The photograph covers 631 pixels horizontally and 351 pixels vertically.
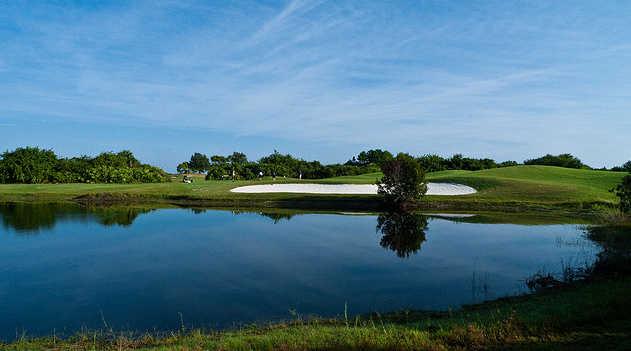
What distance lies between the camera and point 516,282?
40.5ft

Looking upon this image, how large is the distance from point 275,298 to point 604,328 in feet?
23.8

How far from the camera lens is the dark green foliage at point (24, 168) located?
61938 millimetres

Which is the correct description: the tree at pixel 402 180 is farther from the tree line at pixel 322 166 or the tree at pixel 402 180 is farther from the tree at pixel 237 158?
the tree at pixel 237 158

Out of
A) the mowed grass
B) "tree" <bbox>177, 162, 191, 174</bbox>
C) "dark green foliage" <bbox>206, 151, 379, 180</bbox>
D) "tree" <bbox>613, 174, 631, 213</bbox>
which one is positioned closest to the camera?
"tree" <bbox>613, 174, 631, 213</bbox>

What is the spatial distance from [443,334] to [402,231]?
593 inches

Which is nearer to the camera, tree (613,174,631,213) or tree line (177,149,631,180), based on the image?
tree (613,174,631,213)

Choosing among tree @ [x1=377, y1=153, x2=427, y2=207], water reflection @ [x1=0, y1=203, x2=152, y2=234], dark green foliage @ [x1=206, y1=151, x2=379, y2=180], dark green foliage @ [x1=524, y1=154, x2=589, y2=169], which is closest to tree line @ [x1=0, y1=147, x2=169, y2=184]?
dark green foliage @ [x1=206, y1=151, x2=379, y2=180]

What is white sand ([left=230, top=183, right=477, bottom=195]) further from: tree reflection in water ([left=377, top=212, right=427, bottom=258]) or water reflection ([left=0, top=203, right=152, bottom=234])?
water reflection ([left=0, top=203, right=152, bottom=234])

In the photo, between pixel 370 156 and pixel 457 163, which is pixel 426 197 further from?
pixel 370 156

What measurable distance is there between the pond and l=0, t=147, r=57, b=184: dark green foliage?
4402 centimetres

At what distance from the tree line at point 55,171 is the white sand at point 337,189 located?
28.4 m

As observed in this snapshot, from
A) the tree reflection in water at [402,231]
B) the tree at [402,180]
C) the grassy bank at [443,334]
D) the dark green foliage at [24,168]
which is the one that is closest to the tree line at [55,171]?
the dark green foliage at [24,168]

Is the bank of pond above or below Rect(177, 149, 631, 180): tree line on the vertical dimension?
below

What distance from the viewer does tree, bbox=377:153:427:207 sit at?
31.0 meters
